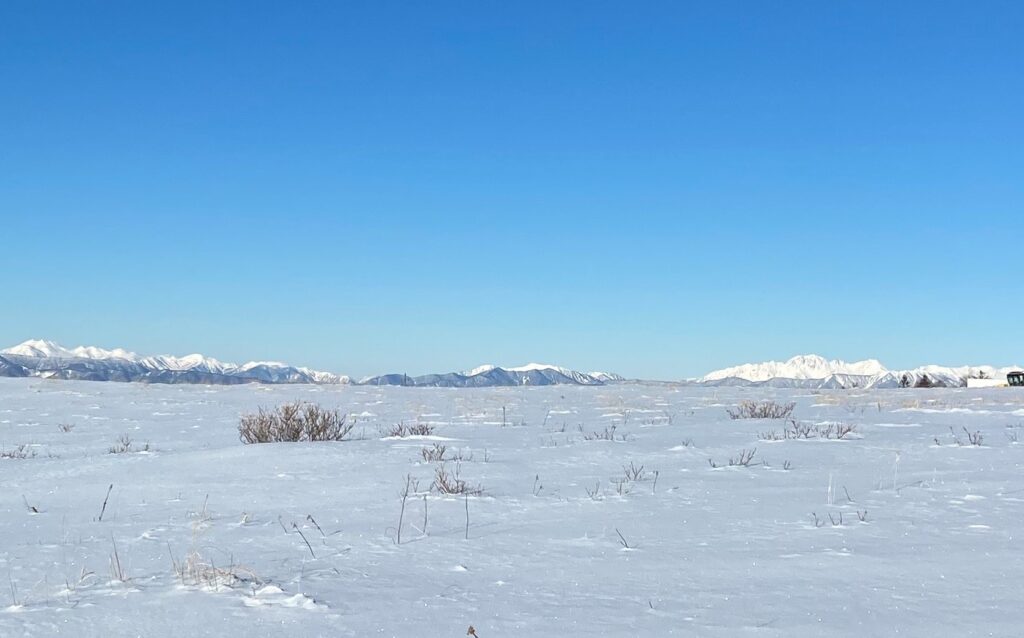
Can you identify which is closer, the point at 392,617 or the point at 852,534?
the point at 392,617

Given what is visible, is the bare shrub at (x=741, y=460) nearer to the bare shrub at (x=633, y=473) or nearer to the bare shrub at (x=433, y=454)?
the bare shrub at (x=633, y=473)

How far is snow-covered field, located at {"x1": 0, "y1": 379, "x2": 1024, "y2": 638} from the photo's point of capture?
2.60 metres

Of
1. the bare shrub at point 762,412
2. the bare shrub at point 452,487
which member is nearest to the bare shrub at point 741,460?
the bare shrub at point 452,487

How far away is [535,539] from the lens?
3.92 metres

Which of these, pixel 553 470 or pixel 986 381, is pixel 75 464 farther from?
pixel 986 381

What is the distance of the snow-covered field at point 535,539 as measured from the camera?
2.60 meters

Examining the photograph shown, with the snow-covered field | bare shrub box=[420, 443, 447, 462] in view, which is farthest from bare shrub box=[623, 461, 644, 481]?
bare shrub box=[420, 443, 447, 462]

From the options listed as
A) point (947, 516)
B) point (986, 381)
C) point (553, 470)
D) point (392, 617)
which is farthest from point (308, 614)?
point (986, 381)

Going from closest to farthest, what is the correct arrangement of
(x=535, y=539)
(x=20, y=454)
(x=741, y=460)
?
(x=535, y=539) < (x=741, y=460) < (x=20, y=454)

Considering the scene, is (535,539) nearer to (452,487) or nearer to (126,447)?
(452,487)

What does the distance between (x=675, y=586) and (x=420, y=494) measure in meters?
2.39

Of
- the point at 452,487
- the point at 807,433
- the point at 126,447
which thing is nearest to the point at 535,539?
the point at 452,487

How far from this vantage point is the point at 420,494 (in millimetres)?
5133

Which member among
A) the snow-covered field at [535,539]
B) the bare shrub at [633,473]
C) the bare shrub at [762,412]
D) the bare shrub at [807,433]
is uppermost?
the bare shrub at [762,412]
